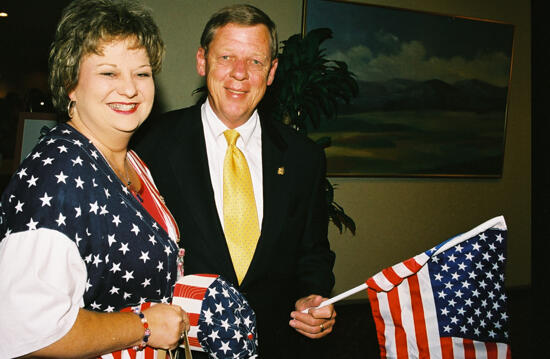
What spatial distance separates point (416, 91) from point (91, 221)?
436 cm

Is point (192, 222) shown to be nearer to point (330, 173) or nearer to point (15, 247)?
point (15, 247)

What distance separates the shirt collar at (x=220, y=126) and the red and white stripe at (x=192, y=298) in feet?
2.62

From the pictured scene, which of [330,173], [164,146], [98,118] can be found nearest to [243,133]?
[164,146]

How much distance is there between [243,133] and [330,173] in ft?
8.59

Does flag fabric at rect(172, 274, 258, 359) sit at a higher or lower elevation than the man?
lower

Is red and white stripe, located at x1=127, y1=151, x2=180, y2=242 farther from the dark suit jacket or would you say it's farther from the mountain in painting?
the mountain in painting

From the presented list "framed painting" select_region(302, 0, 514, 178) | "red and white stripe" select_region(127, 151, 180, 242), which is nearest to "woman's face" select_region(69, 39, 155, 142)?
"red and white stripe" select_region(127, 151, 180, 242)

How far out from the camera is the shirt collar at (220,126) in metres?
1.91

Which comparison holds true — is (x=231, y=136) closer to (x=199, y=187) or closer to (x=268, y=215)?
(x=199, y=187)

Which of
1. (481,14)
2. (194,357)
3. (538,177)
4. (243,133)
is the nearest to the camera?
(538,177)

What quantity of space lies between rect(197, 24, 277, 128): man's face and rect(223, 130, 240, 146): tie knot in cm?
6

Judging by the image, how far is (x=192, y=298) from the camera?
1.26 m

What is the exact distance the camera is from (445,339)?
1435mm

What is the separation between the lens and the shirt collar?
1.91 metres
